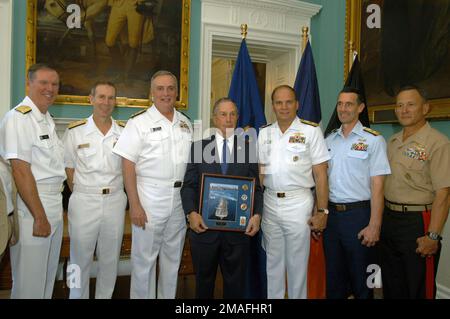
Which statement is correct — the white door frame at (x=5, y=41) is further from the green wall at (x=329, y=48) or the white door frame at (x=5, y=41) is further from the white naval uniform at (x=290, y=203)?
the green wall at (x=329, y=48)

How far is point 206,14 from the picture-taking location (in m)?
4.92

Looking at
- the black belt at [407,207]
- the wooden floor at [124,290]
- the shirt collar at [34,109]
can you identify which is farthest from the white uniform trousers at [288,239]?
the shirt collar at [34,109]

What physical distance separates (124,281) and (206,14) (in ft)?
11.4

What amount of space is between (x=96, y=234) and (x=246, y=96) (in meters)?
2.13

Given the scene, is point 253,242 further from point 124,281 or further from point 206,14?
point 206,14

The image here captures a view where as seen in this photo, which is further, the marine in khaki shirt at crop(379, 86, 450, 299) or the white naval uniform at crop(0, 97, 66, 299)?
the marine in khaki shirt at crop(379, 86, 450, 299)

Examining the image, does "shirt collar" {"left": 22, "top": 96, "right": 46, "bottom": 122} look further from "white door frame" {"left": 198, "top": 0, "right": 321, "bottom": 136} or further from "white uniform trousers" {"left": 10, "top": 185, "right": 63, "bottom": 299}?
"white door frame" {"left": 198, "top": 0, "right": 321, "bottom": 136}

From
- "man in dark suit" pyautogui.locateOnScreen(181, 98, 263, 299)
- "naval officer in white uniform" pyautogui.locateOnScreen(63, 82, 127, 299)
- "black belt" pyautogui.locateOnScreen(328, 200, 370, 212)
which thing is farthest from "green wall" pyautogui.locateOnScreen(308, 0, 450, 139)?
"naval officer in white uniform" pyautogui.locateOnScreen(63, 82, 127, 299)

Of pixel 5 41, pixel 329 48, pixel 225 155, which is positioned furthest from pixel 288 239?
pixel 5 41

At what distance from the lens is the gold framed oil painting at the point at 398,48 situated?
3.54 meters

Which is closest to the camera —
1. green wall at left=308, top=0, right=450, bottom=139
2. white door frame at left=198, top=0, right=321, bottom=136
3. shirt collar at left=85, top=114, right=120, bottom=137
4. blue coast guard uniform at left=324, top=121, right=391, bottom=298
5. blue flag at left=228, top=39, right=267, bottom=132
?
blue coast guard uniform at left=324, top=121, right=391, bottom=298

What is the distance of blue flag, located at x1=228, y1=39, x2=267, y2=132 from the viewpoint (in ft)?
12.7

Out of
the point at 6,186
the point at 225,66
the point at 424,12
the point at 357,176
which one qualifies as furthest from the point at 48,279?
the point at 225,66

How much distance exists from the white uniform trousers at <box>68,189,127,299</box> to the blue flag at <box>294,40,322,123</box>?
7.41 feet
